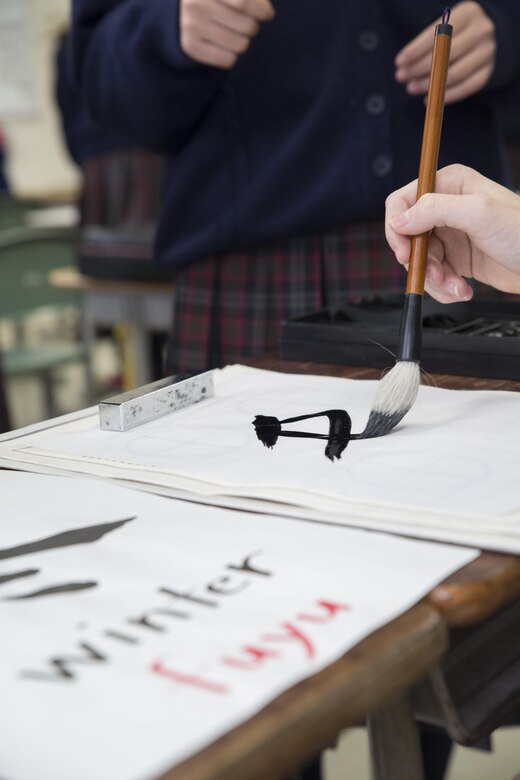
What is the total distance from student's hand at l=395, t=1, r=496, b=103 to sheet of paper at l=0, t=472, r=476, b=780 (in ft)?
2.43

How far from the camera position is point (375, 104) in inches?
47.3

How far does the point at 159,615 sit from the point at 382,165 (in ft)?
2.84

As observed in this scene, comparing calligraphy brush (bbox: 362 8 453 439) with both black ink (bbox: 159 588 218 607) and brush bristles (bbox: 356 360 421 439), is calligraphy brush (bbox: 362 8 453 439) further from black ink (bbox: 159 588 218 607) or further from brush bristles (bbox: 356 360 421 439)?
black ink (bbox: 159 588 218 607)

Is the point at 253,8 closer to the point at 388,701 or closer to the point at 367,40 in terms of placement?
the point at 367,40

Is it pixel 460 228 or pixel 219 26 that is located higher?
pixel 219 26

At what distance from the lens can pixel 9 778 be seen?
329 millimetres

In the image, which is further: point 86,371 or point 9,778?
point 86,371

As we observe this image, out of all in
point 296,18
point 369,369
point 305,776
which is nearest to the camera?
point 369,369

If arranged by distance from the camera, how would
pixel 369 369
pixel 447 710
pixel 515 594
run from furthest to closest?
pixel 369 369 < pixel 447 710 < pixel 515 594

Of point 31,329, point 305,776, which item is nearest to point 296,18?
point 305,776

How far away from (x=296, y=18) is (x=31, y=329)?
4628 millimetres

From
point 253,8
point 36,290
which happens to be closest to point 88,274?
point 36,290

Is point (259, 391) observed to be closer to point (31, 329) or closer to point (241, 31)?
point (241, 31)

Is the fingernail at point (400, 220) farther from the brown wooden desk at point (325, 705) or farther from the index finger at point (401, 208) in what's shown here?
the brown wooden desk at point (325, 705)
